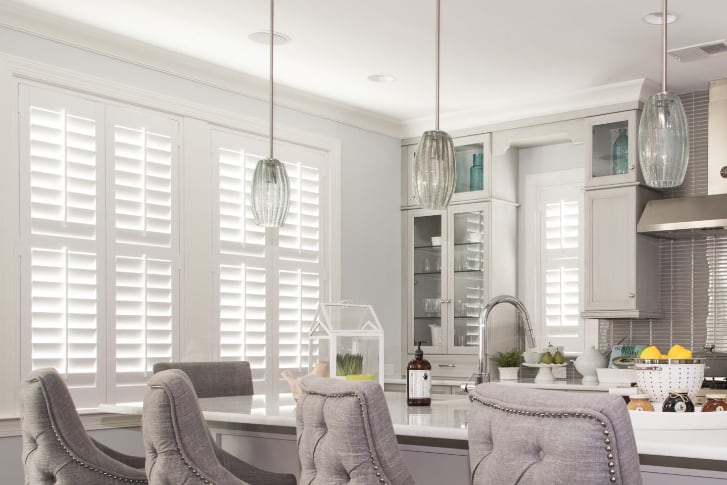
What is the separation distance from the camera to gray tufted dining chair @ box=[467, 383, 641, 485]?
1.26 meters

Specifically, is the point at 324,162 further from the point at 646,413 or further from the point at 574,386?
the point at 646,413

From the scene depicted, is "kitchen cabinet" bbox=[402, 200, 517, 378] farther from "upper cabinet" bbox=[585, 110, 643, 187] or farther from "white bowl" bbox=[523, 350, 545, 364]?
"upper cabinet" bbox=[585, 110, 643, 187]

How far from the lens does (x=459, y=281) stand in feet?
18.3

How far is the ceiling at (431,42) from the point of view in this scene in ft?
12.4

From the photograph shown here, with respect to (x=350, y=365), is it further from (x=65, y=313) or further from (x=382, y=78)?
(x=382, y=78)

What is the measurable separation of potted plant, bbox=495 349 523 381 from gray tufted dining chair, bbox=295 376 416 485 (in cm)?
371

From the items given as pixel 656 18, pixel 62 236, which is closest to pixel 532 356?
pixel 656 18

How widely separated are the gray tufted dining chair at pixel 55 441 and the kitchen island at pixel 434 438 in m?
0.35

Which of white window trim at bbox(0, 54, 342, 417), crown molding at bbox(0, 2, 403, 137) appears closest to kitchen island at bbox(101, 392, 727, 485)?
white window trim at bbox(0, 54, 342, 417)

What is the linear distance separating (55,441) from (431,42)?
2666mm

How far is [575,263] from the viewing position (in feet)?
17.9

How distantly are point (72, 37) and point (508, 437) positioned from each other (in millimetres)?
3335

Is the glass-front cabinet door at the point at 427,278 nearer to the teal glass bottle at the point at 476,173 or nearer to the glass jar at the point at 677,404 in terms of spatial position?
the teal glass bottle at the point at 476,173

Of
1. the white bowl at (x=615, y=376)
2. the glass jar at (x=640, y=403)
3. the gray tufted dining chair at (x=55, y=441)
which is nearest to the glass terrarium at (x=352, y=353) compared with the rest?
the gray tufted dining chair at (x=55, y=441)
